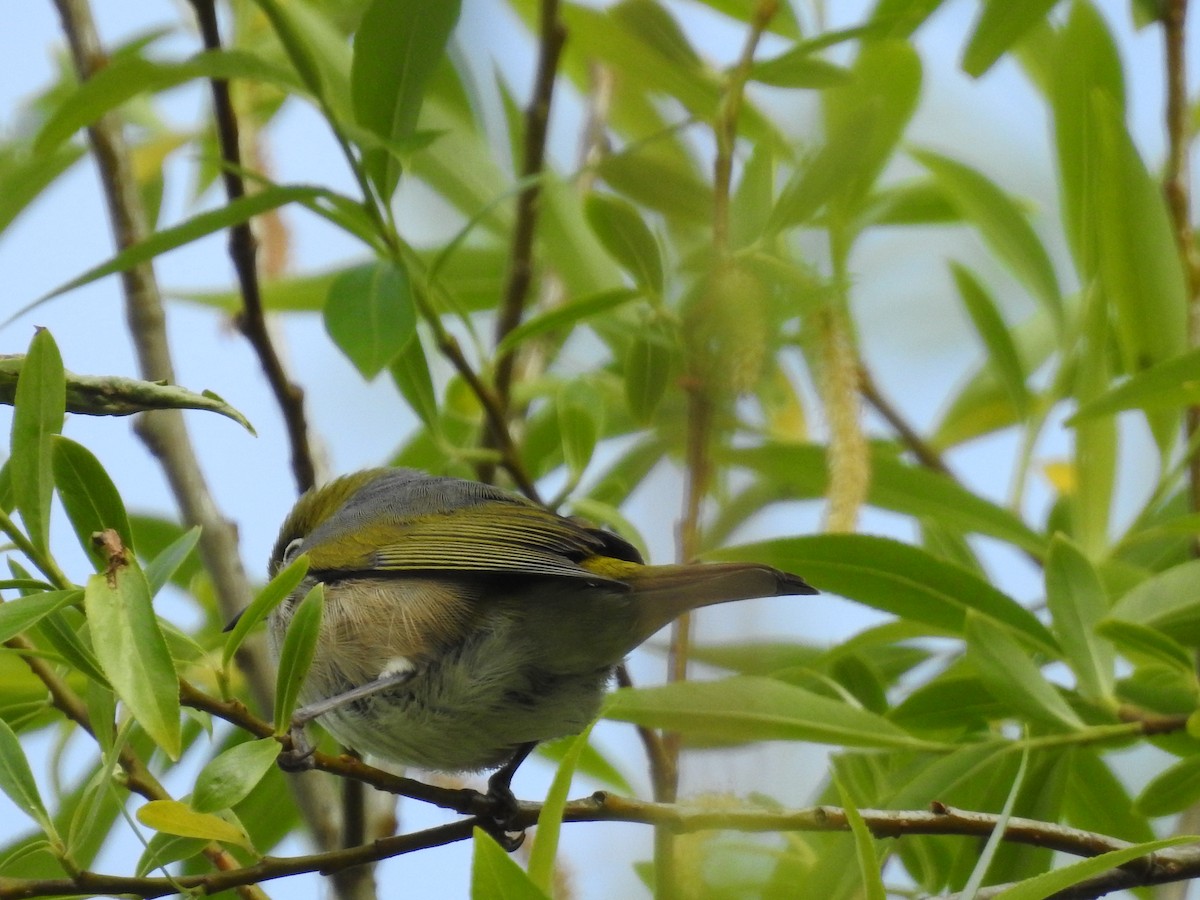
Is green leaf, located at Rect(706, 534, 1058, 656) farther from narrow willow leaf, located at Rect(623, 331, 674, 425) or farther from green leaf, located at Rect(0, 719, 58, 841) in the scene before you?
green leaf, located at Rect(0, 719, 58, 841)

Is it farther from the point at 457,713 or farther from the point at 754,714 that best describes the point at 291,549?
the point at 754,714

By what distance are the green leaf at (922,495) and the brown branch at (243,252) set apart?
89 centimetres

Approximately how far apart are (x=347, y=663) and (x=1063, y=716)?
4.28ft

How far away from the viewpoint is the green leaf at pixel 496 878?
119 centimetres

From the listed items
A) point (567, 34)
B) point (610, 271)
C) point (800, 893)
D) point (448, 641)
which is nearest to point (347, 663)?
point (448, 641)

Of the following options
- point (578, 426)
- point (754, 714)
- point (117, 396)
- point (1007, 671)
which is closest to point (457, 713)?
point (578, 426)

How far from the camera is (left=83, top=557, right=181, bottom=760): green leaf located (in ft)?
4.42

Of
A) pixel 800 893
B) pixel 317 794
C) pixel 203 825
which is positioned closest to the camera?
pixel 800 893

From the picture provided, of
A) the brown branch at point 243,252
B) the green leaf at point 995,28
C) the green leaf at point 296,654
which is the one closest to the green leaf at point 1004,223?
the green leaf at point 995,28

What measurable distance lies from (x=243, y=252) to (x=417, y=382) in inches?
15.8

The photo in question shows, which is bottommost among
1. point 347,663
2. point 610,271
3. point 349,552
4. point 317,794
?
point 317,794

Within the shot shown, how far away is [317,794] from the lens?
105 inches

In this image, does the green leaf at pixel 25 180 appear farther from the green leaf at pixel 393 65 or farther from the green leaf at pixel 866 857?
the green leaf at pixel 866 857

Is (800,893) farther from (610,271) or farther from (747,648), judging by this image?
(610,271)
